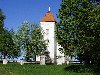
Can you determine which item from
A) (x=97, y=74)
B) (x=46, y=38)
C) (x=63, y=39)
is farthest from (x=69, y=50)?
(x=46, y=38)

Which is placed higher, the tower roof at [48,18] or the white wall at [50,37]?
the tower roof at [48,18]

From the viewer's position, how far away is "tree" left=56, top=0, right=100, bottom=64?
4372 centimetres

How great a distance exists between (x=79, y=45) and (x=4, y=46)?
39.6m

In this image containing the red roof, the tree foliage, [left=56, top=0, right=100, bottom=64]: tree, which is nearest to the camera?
[left=56, top=0, right=100, bottom=64]: tree

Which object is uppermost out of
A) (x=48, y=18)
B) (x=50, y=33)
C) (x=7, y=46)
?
(x=48, y=18)

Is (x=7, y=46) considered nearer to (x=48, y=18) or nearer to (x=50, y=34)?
(x=50, y=34)

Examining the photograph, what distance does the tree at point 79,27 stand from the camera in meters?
43.7

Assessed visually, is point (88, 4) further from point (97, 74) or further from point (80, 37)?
point (97, 74)

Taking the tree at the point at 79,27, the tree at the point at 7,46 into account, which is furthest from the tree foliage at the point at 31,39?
the tree at the point at 79,27

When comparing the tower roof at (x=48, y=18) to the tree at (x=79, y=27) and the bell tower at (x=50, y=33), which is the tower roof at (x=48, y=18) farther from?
the tree at (x=79, y=27)

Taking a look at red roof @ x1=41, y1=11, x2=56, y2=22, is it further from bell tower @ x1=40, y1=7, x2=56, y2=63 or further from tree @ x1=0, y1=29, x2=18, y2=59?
tree @ x1=0, y1=29, x2=18, y2=59

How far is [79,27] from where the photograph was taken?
45.8 meters

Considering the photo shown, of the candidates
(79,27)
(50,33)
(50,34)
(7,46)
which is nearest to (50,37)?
(50,34)

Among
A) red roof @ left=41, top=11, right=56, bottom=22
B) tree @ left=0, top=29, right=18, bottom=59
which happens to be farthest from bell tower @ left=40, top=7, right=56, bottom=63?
tree @ left=0, top=29, right=18, bottom=59
